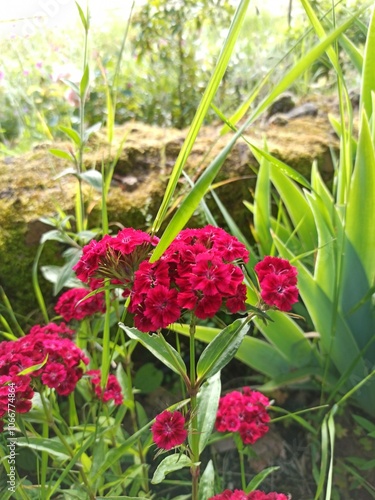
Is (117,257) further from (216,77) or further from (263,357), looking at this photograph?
(263,357)

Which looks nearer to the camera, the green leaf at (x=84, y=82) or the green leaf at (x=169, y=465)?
the green leaf at (x=169, y=465)

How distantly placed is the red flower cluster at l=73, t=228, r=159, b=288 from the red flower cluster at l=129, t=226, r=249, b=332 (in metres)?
0.03

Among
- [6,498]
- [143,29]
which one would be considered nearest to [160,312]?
[6,498]

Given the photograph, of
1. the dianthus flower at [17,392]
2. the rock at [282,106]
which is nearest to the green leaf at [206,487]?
the dianthus flower at [17,392]

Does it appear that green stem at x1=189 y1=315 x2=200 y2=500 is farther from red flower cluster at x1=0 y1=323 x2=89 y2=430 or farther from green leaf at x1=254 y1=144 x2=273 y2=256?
green leaf at x1=254 y1=144 x2=273 y2=256

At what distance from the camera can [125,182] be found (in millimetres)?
1531

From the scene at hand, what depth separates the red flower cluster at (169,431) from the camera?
705mm

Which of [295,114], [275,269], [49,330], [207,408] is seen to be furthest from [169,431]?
[295,114]

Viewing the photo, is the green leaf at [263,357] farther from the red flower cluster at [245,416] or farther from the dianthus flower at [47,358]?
the dianthus flower at [47,358]

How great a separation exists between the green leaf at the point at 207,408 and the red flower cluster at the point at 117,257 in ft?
0.89

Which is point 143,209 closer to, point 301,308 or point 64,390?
point 301,308

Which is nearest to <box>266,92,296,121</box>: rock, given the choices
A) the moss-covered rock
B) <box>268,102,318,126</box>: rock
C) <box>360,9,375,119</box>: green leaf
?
<box>268,102,318,126</box>: rock

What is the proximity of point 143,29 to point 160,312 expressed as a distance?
246 cm

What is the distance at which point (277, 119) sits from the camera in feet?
6.36
